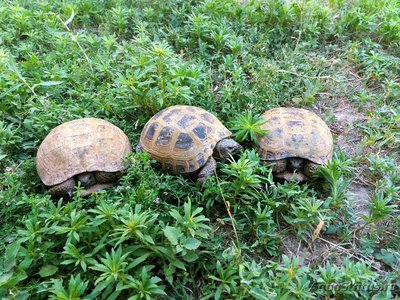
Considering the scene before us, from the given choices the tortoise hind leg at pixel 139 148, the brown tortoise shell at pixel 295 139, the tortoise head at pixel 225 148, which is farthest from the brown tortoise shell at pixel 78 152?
the brown tortoise shell at pixel 295 139

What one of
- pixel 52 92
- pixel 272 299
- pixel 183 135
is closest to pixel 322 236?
pixel 272 299

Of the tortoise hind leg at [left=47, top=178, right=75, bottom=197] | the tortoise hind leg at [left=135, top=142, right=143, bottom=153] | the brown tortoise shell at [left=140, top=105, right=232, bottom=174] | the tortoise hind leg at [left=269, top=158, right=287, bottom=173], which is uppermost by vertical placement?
the brown tortoise shell at [left=140, top=105, right=232, bottom=174]

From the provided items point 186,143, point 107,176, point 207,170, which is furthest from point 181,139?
point 107,176

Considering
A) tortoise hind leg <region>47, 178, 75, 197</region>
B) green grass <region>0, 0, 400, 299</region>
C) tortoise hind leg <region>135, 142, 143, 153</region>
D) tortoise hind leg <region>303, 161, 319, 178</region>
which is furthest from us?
tortoise hind leg <region>135, 142, 143, 153</region>

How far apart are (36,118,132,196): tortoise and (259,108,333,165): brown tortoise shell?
150cm

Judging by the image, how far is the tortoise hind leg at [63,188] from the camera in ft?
10.9

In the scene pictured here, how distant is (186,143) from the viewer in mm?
3432

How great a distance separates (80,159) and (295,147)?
2.16 metres

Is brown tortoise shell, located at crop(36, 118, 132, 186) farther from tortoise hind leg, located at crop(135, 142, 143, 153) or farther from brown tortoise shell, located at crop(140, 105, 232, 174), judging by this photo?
brown tortoise shell, located at crop(140, 105, 232, 174)

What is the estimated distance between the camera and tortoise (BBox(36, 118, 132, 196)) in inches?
131

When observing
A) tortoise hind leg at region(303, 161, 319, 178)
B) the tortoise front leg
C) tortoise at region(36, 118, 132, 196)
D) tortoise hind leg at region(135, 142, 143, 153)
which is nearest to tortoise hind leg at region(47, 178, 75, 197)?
tortoise at region(36, 118, 132, 196)

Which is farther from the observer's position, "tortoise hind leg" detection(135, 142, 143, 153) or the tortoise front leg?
"tortoise hind leg" detection(135, 142, 143, 153)

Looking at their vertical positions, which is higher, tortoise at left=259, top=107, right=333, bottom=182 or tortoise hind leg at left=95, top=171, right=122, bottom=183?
tortoise at left=259, top=107, right=333, bottom=182

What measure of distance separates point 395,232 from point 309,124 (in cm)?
132
